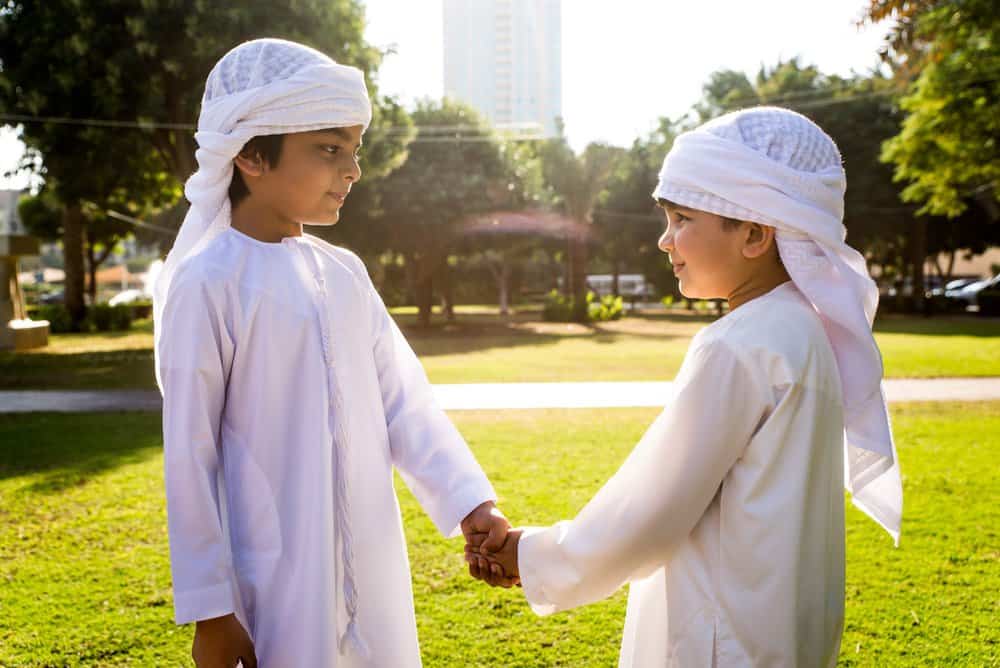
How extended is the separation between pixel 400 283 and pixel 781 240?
4613 cm

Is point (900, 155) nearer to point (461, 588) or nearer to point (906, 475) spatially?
point (906, 475)

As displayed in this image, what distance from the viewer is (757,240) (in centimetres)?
189

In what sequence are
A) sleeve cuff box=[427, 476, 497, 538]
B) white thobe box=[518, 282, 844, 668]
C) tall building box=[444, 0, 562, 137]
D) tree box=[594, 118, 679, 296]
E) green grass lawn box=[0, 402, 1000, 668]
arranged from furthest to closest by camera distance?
tall building box=[444, 0, 562, 137]
tree box=[594, 118, 679, 296]
green grass lawn box=[0, 402, 1000, 668]
sleeve cuff box=[427, 476, 497, 538]
white thobe box=[518, 282, 844, 668]

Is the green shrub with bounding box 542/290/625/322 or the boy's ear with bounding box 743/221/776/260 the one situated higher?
the boy's ear with bounding box 743/221/776/260

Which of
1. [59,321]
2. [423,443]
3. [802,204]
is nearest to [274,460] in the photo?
[423,443]

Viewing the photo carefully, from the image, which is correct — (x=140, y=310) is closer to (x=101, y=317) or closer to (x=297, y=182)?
(x=101, y=317)

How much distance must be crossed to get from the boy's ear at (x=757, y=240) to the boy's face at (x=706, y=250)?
0.6 inches

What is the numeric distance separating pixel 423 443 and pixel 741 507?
1046 mm

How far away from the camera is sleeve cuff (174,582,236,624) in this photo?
6.22 ft

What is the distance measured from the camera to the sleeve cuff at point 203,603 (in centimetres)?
190

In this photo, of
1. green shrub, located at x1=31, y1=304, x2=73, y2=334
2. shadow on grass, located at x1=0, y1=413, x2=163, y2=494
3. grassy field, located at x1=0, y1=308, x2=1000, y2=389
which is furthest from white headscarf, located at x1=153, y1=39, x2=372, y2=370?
green shrub, located at x1=31, y1=304, x2=73, y2=334

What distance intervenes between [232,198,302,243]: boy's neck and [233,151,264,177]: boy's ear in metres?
0.08

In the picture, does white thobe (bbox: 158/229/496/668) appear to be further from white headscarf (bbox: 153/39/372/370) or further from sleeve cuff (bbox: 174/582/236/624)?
white headscarf (bbox: 153/39/372/370)

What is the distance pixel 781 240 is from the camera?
1844 mm
